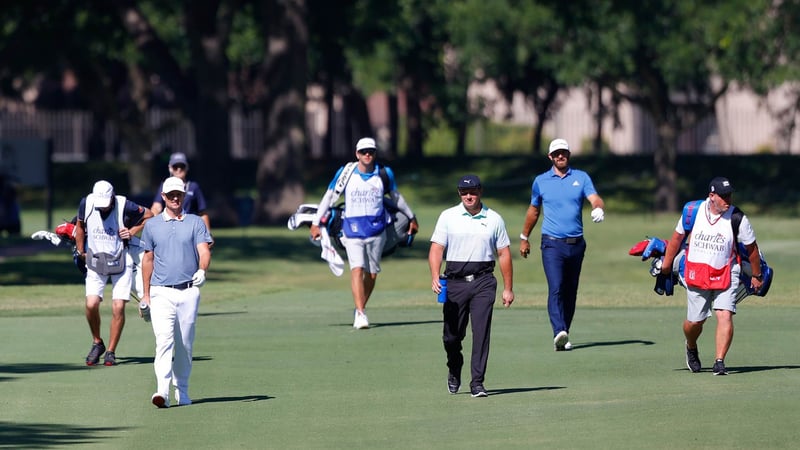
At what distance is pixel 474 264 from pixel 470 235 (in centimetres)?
23

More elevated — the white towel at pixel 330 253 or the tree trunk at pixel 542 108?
the tree trunk at pixel 542 108

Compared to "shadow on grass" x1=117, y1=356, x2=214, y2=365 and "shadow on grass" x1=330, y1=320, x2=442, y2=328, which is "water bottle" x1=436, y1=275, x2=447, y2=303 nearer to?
"shadow on grass" x1=117, y1=356, x2=214, y2=365

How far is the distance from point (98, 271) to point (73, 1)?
102 feet

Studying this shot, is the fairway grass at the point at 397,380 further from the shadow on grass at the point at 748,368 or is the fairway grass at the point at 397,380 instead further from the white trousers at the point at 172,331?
the white trousers at the point at 172,331

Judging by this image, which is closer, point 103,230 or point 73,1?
point 103,230

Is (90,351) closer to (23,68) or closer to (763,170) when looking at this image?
(23,68)

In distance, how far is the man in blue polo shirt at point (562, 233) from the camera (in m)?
16.8

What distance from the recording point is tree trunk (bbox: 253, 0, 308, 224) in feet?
143

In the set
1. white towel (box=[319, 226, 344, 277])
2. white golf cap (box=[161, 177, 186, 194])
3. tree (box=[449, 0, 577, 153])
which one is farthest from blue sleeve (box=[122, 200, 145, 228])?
tree (box=[449, 0, 577, 153])

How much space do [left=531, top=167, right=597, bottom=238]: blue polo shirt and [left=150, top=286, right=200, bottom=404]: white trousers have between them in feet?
15.2

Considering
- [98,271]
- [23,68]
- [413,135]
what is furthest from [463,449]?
[413,135]

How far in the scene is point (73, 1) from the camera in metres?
46.0

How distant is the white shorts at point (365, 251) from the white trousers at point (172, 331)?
5.66 metres

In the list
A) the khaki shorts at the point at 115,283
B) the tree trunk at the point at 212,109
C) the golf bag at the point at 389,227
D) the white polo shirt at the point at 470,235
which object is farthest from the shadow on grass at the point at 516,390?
the tree trunk at the point at 212,109
